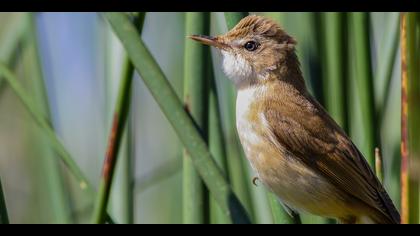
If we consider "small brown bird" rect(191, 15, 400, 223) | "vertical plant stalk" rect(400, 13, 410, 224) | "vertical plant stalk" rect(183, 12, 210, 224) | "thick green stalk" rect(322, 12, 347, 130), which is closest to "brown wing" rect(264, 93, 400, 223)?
"small brown bird" rect(191, 15, 400, 223)

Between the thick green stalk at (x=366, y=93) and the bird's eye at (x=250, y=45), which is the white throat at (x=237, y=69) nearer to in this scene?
the bird's eye at (x=250, y=45)

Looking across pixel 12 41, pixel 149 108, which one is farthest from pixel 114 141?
pixel 149 108

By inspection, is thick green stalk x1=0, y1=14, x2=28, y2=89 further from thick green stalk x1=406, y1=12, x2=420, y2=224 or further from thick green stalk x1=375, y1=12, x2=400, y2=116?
thick green stalk x1=406, y1=12, x2=420, y2=224

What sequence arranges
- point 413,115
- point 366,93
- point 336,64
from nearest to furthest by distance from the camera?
1. point 413,115
2. point 366,93
3. point 336,64

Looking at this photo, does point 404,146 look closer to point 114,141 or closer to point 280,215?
point 280,215

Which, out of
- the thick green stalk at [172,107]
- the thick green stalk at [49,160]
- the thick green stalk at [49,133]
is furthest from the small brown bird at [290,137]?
the thick green stalk at [49,160]

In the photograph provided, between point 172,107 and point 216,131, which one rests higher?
point 172,107
